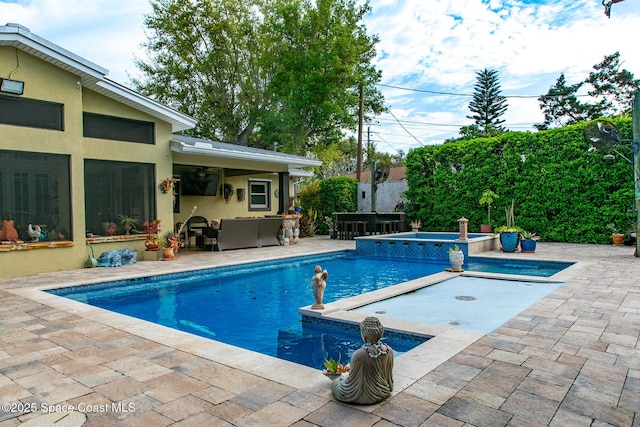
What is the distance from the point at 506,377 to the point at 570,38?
11.8 metres

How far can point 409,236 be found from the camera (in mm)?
12203

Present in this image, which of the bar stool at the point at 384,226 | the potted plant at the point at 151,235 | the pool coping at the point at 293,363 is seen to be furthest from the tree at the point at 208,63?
the pool coping at the point at 293,363

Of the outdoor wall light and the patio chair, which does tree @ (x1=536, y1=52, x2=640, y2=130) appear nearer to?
the patio chair

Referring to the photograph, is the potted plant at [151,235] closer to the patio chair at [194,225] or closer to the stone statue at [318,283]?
the patio chair at [194,225]

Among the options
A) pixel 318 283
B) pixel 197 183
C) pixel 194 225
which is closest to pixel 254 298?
pixel 318 283

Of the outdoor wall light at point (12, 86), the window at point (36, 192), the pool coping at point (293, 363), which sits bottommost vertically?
the pool coping at point (293, 363)

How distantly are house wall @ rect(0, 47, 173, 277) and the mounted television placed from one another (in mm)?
3612

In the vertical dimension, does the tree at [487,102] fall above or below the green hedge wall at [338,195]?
above

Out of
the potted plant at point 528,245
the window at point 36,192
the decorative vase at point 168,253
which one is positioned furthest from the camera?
the potted plant at point 528,245

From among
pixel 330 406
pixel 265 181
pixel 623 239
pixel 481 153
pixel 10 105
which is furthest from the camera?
pixel 265 181

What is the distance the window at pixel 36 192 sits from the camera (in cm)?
733

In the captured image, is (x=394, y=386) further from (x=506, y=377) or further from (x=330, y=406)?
(x=506, y=377)

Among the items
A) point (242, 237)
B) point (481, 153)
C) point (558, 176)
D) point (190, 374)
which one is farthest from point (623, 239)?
point (190, 374)

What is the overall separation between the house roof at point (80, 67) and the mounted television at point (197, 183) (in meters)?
3.36
